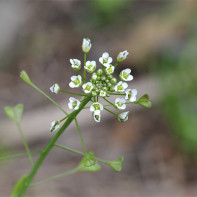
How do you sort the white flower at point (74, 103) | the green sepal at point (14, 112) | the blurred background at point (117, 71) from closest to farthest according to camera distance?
the white flower at point (74, 103) → the green sepal at point (14, 112) → the blurred background at point (117, 71)

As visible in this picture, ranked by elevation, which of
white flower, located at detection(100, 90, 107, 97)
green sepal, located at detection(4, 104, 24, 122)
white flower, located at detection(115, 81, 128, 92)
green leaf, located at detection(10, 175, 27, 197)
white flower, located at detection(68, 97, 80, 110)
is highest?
green sepal, located at detection(4, 104, 24, 122)

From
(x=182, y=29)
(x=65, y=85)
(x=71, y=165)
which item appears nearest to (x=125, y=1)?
(x=182, y=29)

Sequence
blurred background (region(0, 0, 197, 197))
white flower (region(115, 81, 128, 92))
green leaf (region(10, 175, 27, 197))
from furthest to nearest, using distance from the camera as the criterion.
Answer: blurred background (region(0, 0, 197, 197)) → green leaf (region(10, 175, 27, 197)) → white flower (region(115, 81, 128, 92))

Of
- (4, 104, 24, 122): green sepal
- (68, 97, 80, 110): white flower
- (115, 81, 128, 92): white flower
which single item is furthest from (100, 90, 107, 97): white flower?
(4, 104, 24, 122): green sepal

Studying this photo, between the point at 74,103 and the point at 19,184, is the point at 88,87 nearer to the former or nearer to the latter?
the point at 74,103

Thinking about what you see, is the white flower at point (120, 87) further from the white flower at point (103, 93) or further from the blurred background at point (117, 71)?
the blurred background at point (117, 71)

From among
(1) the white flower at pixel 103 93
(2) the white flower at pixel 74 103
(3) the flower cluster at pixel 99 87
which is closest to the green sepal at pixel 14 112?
(3) the flower cluster at pixel 99 87

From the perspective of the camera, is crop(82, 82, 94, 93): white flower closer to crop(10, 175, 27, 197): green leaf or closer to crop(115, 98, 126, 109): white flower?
crop(115, 98, 126, 109): white flower

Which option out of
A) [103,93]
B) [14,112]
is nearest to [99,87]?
[103,93]
